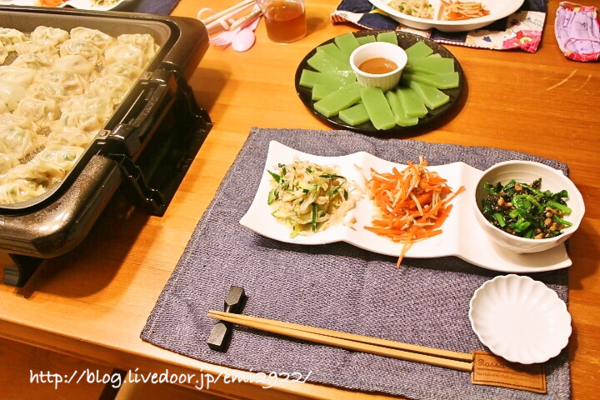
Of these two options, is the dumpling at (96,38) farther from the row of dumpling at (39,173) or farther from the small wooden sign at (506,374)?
the small wooden sign at (506,374)

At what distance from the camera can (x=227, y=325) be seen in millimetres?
950

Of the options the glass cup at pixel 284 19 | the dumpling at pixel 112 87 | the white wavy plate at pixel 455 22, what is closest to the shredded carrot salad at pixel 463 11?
the white wavy plate at pixel 455 22

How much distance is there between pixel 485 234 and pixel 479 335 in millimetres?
251

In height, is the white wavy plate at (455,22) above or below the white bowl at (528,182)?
above

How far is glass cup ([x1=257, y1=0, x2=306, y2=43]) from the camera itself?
64.9 inches

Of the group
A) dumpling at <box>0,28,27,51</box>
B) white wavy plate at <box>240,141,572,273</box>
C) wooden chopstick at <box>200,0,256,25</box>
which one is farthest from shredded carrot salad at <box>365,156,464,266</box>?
dumpling at <box>0,28,27,51</box>

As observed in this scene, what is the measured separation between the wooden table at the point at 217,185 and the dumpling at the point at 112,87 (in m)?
0.29

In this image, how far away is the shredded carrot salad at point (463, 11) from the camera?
1604 mm

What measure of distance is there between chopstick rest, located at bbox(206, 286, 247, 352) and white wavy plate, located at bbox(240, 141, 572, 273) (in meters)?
0.16

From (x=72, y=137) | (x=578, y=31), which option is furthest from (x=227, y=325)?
(x=578, y=31)

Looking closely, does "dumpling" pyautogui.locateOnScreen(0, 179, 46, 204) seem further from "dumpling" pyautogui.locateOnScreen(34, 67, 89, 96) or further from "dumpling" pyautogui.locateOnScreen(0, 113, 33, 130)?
"dumpling" pyautogui.locateOnScreen(34, 67, 89, 96)

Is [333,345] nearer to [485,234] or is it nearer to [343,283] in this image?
[343,283]

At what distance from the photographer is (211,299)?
1.01 metres

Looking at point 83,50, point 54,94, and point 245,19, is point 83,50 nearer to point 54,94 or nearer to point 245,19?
point 54,94
